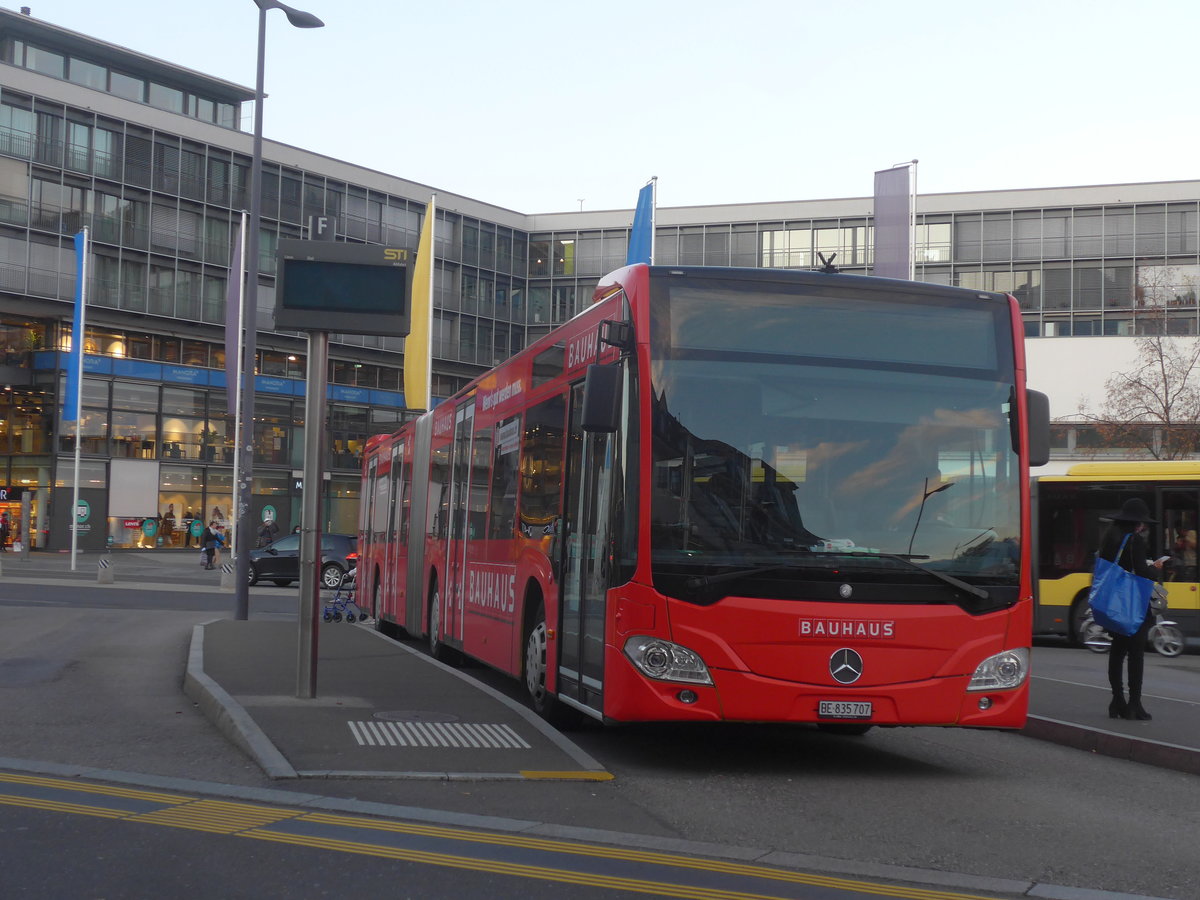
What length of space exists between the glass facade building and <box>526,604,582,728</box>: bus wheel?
117 ft

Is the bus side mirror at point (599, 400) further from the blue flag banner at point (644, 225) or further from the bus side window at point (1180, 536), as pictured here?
the blue flag banner at point (644, 225)

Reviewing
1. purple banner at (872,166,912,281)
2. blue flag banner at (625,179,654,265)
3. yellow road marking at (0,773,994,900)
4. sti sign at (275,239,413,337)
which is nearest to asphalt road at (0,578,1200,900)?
yellow road marking at (0,773,994,900)

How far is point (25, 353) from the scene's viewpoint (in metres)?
51.3

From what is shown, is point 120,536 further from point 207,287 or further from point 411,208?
point 411,208

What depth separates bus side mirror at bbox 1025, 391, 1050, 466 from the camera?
888cm

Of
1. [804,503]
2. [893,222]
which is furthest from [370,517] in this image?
[893,222]

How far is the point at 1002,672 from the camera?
8570 millimetres

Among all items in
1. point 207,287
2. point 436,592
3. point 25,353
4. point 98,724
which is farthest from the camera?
point 207,287

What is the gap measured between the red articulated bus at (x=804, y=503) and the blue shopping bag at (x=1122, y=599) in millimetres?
2484

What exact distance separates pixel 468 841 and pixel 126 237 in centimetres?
5159

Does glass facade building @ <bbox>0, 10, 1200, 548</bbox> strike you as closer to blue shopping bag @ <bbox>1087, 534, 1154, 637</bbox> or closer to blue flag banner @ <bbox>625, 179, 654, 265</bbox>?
blue flag banner @ <bbox>625, 179, 654, 265</bbox>

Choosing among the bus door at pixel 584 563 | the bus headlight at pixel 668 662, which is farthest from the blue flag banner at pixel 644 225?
the bus headlight at pixel 668 662

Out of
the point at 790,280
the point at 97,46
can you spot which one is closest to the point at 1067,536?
the point at 790,280

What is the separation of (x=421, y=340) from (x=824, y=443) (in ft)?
85.4
